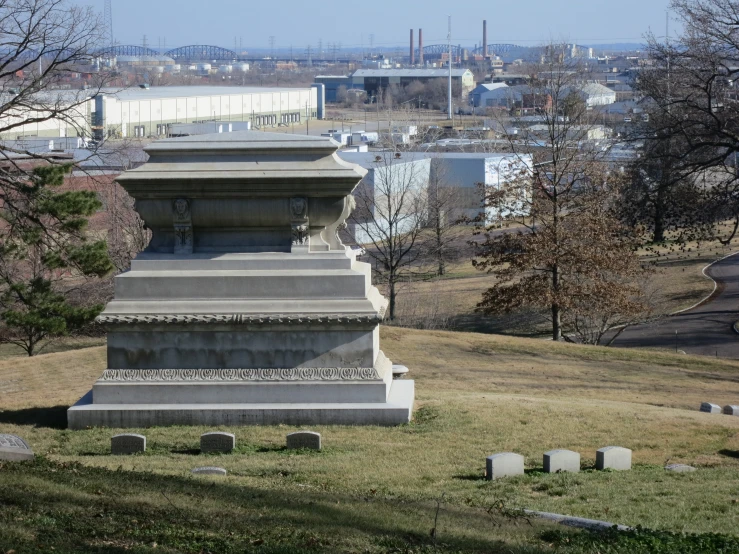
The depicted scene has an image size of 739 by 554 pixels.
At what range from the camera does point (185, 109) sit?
73.9 m

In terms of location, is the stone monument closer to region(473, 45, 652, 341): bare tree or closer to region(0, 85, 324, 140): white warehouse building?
region(473, 45, 652, 341): bare tree

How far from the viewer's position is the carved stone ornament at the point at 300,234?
14.7m

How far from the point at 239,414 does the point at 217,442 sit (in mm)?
1480

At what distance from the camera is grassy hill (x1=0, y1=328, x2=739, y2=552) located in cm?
833

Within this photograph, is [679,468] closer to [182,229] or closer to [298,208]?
[298,208]

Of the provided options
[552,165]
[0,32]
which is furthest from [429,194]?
[0,32]

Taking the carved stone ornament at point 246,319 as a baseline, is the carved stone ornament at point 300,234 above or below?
above

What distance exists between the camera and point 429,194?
1853 inches

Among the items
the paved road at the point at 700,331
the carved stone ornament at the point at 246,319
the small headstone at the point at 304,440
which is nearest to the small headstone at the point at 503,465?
the small headstone at the point at 304,440

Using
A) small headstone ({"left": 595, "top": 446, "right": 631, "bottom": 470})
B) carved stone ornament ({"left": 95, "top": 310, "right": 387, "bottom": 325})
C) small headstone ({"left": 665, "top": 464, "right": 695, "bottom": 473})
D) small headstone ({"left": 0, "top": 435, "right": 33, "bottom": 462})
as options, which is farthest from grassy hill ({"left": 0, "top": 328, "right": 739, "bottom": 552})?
carved stone ornament ({"left": 95, "top": 310, "right": 387, "bottom": 325})

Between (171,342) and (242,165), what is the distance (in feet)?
8.87

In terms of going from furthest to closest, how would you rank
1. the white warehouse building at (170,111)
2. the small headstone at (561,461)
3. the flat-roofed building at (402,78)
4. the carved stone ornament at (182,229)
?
the flat-roofed building at (402,78) → the white warehouse building at (170,111) → the carved stone ornament at (182,229) → the small headstone at (561,461)

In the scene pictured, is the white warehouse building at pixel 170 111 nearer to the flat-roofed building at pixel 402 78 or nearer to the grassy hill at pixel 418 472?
the grassy hill at pixel 418 472

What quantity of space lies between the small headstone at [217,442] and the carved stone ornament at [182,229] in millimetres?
3107
